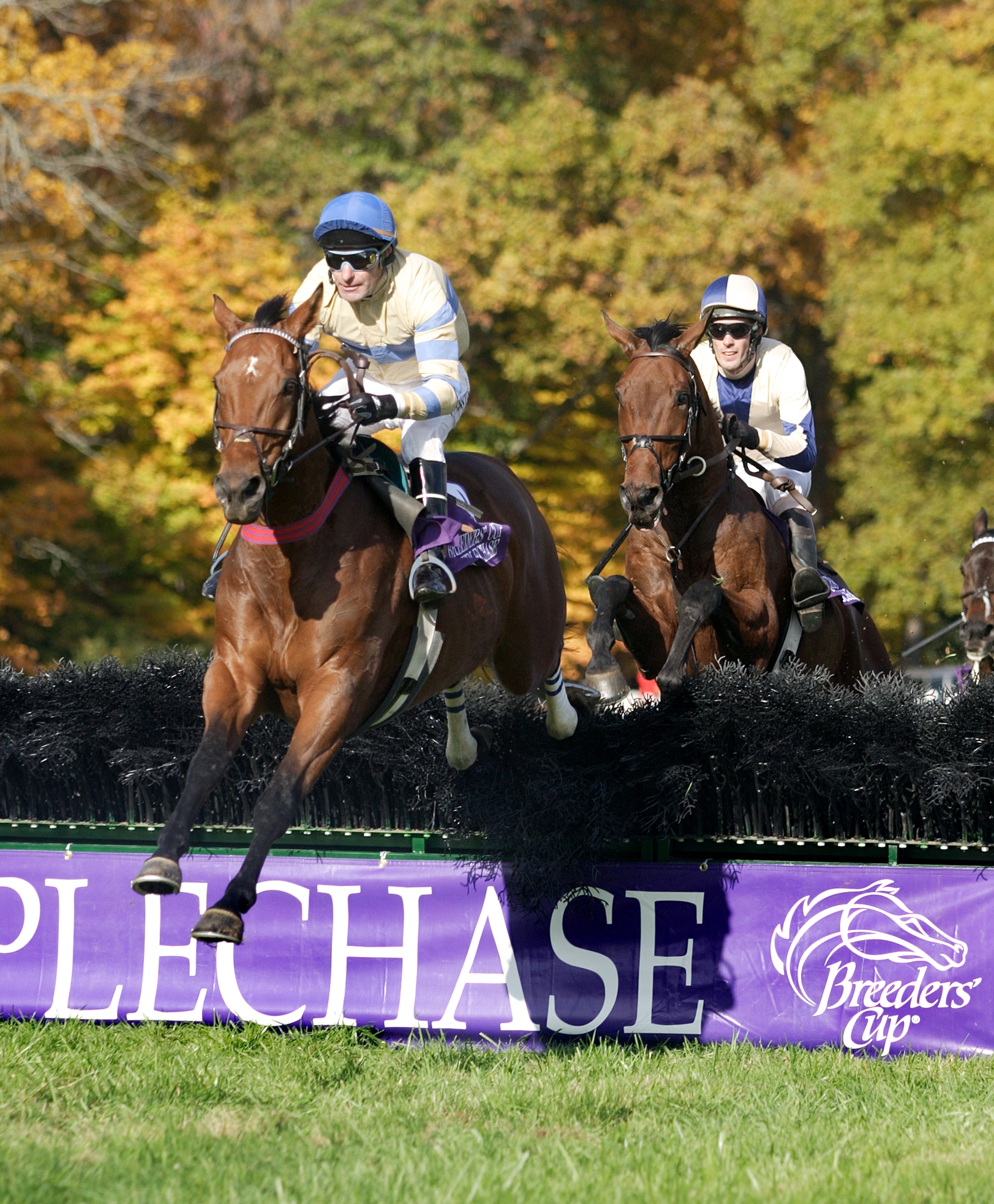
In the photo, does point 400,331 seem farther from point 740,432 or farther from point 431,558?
point 740,432

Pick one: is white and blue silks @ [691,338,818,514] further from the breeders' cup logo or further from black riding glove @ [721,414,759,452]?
the breeders' cup logo

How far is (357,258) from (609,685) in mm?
2434

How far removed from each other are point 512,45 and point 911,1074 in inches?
763

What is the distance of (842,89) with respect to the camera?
22203 millimetres

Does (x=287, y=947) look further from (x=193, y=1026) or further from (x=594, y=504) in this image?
(x=594, y=504)

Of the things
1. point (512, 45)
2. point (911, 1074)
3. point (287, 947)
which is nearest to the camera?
point (911, 1074)

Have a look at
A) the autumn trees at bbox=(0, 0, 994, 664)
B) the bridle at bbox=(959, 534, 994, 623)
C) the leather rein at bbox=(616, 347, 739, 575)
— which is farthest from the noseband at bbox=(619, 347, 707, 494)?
the autumn trees at bbox=(0, 0, 994, 664)

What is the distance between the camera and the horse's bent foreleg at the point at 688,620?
6492 mm

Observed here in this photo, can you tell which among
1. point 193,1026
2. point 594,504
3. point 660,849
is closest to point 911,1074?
point 660,849

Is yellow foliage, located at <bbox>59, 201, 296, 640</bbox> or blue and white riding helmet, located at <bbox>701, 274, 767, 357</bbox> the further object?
yellow foliage, located at <bbox>59, 201, 296, 640</bbox>

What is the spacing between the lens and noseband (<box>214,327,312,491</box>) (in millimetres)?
4789

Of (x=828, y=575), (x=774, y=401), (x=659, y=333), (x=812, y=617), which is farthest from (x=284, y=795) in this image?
(x=828, y=575)

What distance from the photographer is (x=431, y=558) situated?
541 centimetres

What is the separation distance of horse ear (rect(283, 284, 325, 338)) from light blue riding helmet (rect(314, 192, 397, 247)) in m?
0.56
